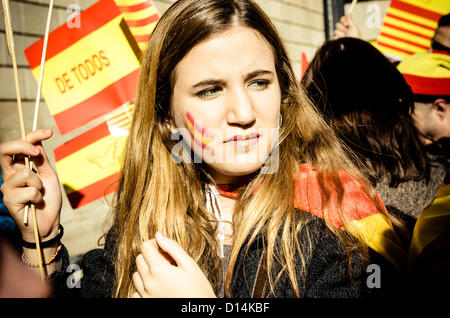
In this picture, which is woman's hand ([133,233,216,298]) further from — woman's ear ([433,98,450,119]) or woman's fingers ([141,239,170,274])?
woman's ear ([433,98,450,119])

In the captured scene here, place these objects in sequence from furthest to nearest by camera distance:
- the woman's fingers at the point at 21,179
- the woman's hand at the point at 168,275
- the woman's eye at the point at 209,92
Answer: the woman's fingers at the point at 21,179 → the woman's eye at the point at 209,92 → the woman's hand at the point at 168,275

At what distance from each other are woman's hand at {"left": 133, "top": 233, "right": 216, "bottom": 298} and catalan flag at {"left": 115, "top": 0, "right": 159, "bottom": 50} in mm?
1263

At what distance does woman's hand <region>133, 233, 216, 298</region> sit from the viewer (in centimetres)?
95

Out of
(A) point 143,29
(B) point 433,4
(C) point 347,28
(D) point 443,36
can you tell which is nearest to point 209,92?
(A) point 143,29

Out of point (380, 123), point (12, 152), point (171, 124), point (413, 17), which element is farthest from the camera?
point (413, 17)

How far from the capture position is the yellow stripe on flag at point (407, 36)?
2629mm

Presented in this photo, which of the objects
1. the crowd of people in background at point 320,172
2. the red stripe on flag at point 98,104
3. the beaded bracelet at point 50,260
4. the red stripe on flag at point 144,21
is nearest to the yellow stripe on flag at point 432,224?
the crowd of people in background at point 320,172

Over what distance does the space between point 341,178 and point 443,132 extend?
1075 mm

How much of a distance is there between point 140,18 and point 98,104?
53 cm

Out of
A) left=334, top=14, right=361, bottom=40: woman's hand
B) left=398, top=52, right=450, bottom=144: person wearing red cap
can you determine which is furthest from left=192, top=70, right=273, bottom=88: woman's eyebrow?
left=334, top=14, right=361, bottom=40: woman's hand

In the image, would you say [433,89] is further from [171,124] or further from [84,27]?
[84,27]

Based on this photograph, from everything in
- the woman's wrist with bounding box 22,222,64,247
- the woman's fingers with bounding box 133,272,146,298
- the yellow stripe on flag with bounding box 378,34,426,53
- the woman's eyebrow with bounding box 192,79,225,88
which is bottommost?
the woman's fingers with bounding box 133,272,146,298

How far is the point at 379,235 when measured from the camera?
3.78 ft

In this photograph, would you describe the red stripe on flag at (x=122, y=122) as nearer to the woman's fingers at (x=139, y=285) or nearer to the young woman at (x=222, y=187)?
the young woman at (x=222, y=187)
